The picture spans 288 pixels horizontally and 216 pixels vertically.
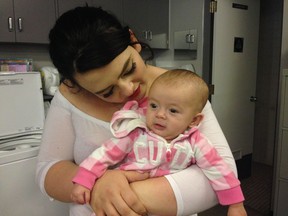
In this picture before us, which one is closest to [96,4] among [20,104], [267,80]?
[20,104]

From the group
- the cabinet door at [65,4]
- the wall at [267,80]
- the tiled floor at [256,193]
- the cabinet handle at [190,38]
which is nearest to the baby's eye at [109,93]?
the cabinet door at [65,4]

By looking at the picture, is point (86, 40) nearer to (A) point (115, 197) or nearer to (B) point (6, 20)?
(A) point (115, 197)

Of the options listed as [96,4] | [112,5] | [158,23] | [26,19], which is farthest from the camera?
[158,23]

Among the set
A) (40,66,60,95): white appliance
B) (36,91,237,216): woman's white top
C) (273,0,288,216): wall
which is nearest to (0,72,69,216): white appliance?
(40,66,60,95): white appliance

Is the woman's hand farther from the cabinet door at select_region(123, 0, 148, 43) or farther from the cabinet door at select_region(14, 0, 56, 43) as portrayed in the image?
the cabinet door at select_region(123, 0, 148, 43)

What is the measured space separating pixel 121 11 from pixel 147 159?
7.94ft

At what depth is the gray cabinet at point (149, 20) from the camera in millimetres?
2963

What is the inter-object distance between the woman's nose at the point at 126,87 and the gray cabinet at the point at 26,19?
1849mm

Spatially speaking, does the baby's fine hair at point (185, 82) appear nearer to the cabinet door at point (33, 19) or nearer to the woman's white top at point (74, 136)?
the woman's white top at point (74, 136)

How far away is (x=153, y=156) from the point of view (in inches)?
30.6

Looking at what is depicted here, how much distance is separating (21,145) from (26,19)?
3.67 feet

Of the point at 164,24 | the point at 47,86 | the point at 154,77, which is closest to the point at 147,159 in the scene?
the point at 154,77

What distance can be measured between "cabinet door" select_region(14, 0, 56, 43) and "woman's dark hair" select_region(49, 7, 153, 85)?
1.76 meters

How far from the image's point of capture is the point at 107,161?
765 millimetres
